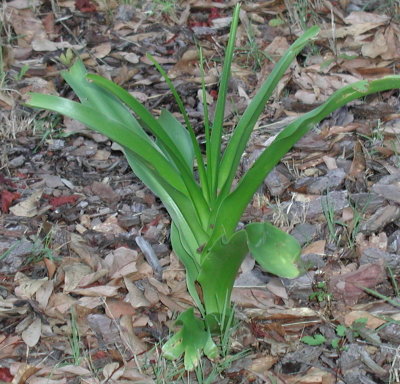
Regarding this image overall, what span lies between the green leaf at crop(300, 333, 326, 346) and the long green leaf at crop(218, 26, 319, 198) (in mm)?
517

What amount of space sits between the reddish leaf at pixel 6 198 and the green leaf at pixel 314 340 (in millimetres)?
1244

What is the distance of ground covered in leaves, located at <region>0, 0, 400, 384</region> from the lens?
7.77 ft

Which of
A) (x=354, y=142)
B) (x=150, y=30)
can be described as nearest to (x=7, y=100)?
(x=150, y=30)

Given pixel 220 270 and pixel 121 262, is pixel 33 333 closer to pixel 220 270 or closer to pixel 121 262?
pixel 121 262

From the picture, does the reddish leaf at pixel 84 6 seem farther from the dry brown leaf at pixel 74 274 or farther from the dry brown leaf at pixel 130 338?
the dry brown leaf at pixel 130 338

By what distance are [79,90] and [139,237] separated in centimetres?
63

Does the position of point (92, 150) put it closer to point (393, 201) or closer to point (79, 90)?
point (79, 90)

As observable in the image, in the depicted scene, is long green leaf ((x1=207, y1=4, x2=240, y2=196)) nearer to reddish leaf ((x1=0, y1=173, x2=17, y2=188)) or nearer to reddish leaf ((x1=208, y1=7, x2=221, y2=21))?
reddish leaf ((x1=0, y1=173, x2=17, y2=188))

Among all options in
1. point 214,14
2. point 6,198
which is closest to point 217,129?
point 6,198

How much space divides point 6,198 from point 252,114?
4.08ft

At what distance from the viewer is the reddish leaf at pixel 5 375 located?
7.56 feet

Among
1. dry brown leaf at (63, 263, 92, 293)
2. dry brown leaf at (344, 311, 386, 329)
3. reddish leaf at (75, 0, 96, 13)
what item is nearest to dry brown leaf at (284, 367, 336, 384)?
dry brown leaf at (344, 311, 386, 329)

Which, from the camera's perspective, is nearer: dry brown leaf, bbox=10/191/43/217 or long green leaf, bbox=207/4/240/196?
long green leaf, bbox=207/4/240/196

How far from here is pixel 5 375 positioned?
232 cm
